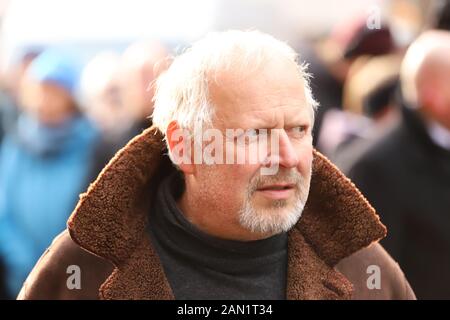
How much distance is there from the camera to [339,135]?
555 centimetres

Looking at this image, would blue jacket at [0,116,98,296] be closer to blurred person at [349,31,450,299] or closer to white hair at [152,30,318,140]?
blurred person at [349,31,450,299]

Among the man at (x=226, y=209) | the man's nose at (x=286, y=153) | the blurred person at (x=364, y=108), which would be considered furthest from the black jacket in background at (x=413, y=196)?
the man's nose at (x=286, y=153)

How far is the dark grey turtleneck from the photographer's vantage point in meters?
2.76

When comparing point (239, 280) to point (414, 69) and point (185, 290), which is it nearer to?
point (185, 290)

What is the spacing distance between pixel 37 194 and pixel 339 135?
157cm

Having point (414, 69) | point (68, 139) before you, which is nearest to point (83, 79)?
point (68, 139)

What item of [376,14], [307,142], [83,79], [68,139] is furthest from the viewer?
[83,79]

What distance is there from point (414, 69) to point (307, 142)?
6.42ft

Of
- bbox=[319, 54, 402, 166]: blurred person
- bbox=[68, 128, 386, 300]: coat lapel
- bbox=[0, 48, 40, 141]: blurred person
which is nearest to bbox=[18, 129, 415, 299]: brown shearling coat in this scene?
bbox=[68, 128, 386, 300]: coat lapel

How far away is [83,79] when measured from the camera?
596 cm

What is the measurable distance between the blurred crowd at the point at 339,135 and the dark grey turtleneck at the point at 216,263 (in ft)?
2.12

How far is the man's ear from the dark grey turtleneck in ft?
0.45

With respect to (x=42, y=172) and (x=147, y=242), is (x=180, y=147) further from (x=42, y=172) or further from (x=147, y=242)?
(x=42, y=172)

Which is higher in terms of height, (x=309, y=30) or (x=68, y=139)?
(x=68, y=139)
